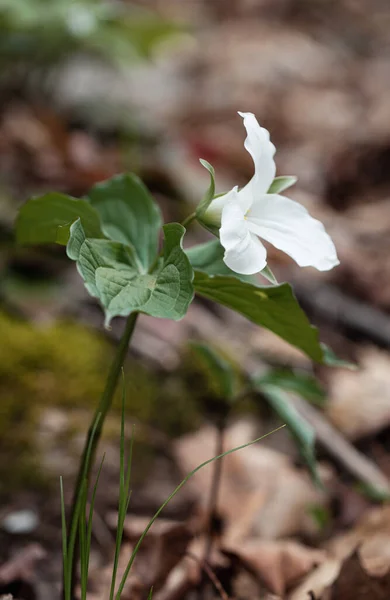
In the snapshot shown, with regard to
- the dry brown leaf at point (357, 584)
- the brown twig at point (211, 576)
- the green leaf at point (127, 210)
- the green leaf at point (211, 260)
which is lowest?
the brown twig at point (211, 576)

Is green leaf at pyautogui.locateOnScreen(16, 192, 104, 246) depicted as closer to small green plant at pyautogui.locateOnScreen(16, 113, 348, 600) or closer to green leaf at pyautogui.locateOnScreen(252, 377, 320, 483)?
small green plant at pyautogui.locateOnScreen(16, 113, 348, 600)

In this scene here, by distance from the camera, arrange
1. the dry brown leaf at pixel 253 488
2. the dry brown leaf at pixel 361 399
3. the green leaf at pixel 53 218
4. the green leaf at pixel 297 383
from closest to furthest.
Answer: the green leaf at pixel 53 218 → the green leaf at pixel 297 383 → the dry brown leaf at pixel 253 488 → the dry brown leaf at pixel 361 399

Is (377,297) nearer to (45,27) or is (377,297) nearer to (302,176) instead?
(302,176)

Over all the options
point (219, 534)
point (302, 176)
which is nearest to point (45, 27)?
point (302, 176)

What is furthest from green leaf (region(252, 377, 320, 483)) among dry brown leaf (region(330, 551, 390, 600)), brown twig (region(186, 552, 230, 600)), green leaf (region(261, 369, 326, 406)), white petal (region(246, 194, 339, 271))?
white petal (region(246, 194, 339, 271))

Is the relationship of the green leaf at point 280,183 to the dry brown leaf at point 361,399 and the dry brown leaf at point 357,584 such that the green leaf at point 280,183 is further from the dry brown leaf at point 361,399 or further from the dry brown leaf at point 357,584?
the dry brown leaf at point 361,399

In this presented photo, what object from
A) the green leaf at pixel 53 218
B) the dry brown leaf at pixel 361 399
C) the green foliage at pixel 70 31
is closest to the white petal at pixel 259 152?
the green leaf at pixel 53 218
